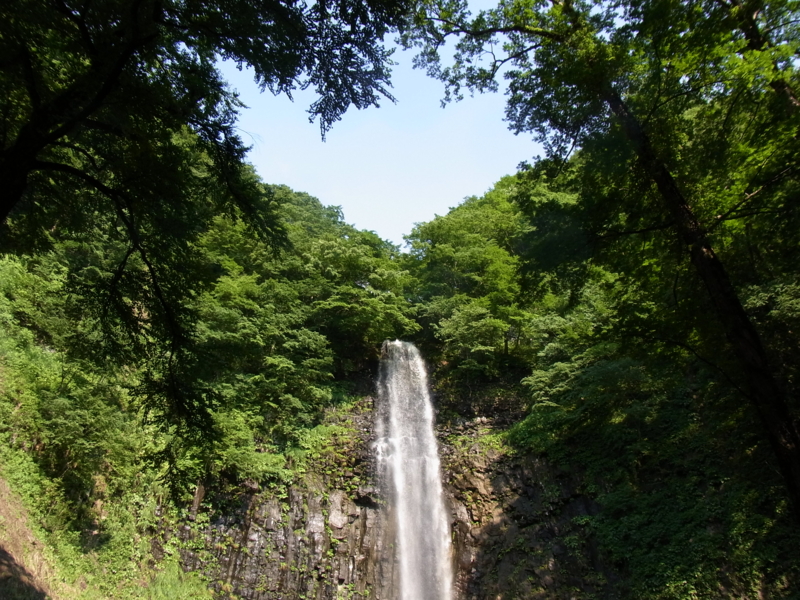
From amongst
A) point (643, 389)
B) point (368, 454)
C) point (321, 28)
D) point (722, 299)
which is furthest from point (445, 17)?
point (368, 454)

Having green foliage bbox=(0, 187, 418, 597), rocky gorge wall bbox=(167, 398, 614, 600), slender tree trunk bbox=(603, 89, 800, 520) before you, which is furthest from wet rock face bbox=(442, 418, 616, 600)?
slender tree trunk bbox=(603, 89, 800, 520)

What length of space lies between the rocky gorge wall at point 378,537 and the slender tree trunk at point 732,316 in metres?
6.85

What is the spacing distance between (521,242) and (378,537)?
9.06 meters

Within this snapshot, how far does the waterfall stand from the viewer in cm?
1181

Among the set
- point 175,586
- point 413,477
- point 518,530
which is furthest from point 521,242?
point 175,586

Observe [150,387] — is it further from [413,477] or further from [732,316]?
[413,477]

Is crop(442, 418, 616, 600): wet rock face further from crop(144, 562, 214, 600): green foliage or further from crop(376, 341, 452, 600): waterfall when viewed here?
crop(144, 562, 214, 600): green foliage

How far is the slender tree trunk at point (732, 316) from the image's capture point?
13.5 feet

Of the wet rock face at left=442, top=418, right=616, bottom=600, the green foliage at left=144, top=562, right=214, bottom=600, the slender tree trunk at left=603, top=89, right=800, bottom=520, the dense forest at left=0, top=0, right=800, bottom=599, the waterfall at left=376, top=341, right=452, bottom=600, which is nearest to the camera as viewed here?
the slender tree trunk at left=603, top=89, right=800, bottom=520

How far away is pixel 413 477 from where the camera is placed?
46.0 ft

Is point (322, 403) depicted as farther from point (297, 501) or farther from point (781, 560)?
point (781, 560)

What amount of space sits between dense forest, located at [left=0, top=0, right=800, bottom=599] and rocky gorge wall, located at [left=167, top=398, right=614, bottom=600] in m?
0.52

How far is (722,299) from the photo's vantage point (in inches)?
182

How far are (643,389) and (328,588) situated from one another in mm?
8878
